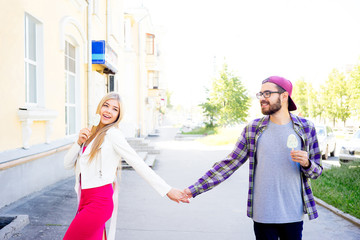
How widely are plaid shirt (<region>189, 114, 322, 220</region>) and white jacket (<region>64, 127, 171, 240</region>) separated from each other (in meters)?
0.49

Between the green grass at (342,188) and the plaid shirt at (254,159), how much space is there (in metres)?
3.49

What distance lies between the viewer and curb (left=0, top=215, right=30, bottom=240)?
4126 mm

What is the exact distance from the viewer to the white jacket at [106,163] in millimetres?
2762

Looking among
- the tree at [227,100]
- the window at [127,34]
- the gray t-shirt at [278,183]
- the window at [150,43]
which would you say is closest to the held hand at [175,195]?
the gray t-shirt at [278,183]

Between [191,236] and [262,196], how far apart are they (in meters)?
2.35

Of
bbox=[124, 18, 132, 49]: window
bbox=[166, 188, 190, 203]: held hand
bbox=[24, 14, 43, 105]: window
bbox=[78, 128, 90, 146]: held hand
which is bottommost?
bbox=[166, 188, 190, 203]: held hand

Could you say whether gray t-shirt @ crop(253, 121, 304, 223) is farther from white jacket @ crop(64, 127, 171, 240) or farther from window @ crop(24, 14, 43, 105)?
window @ crop(24, 14, 43, 105)

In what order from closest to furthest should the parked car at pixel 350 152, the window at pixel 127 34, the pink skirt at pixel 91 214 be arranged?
the pink skirt at pixel 91 214 < the parked car at pixel 350 152 < the window at pixel 127 34

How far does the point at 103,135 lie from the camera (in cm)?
288

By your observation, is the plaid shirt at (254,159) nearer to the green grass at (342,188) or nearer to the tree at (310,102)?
the green grass at (342,188)

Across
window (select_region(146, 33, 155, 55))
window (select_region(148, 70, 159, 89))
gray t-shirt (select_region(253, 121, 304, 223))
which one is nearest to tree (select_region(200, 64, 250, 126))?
window (select_region(148, 70, 159, 89))

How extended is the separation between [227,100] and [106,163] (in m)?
30.1

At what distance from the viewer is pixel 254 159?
2949mm

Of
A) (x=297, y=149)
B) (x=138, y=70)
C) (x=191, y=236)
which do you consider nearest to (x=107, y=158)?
(x=297, y=149)
